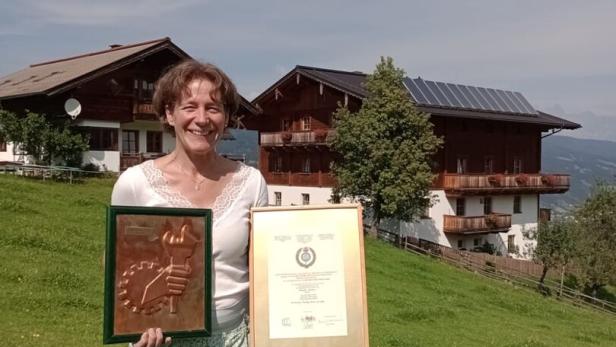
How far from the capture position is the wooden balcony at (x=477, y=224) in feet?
116

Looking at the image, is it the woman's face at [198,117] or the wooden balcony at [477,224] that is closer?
the woman's face at [198,117]

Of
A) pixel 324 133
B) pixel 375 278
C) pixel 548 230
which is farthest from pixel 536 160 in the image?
pixel 375 278

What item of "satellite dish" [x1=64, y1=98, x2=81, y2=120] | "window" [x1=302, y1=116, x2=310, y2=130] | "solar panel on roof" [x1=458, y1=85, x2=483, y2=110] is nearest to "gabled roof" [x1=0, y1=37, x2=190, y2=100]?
"satellite dish" [x1=64, y1=98, x2=81, y2=120]

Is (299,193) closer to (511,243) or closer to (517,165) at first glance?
(511,243)

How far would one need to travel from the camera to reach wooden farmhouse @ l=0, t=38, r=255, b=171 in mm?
31938

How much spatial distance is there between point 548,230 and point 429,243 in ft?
20.0

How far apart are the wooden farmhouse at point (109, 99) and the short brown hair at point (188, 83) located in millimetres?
28393

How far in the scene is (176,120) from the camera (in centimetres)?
352

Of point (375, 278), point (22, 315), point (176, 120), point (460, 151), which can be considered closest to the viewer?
point (176, 120)

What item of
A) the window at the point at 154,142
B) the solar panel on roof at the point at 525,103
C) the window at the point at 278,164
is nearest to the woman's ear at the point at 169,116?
the window at the point at 154,142

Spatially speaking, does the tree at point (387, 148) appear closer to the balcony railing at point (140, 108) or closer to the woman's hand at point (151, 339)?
the balcony railing at point (140, 108)

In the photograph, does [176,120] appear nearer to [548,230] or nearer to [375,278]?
[375,278]

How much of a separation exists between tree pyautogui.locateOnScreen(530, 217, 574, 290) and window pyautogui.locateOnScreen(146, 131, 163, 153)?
816 inches

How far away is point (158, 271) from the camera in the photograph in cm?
343
